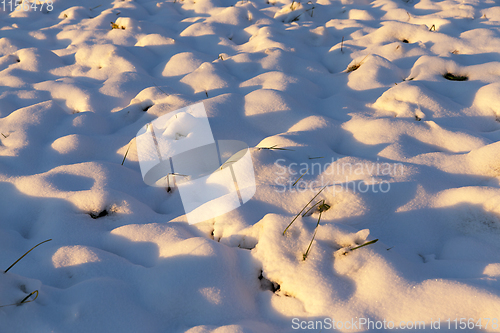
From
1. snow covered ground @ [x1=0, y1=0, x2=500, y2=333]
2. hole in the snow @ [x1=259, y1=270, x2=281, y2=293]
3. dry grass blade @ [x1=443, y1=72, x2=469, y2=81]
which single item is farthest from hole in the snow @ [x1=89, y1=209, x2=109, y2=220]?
dry grass blade @ [x1=443, y1=72, x2=469, y2=81]

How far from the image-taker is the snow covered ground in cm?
111

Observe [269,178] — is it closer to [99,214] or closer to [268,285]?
[268,285]

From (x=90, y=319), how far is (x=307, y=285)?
0.73 metres

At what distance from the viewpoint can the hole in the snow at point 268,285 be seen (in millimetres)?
1221

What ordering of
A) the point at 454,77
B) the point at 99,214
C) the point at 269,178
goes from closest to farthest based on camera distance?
the point at 99,214 < the point at 269,178 < the point at 454,77

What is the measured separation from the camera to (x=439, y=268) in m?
1.23

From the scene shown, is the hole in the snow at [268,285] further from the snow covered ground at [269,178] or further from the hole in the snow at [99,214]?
the hole in the snow at [99,214]

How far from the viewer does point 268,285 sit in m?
1.23

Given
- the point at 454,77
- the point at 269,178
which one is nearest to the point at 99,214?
the point at 269,178

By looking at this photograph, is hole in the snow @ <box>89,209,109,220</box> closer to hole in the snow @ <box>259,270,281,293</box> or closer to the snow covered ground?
the snow covered ground

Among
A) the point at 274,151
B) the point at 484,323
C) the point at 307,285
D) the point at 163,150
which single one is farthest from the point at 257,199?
the point at 484,323

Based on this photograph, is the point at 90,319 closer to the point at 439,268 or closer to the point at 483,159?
the point at 439,268

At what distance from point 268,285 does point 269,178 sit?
597mm

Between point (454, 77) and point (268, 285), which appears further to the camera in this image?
point (454, 77)
